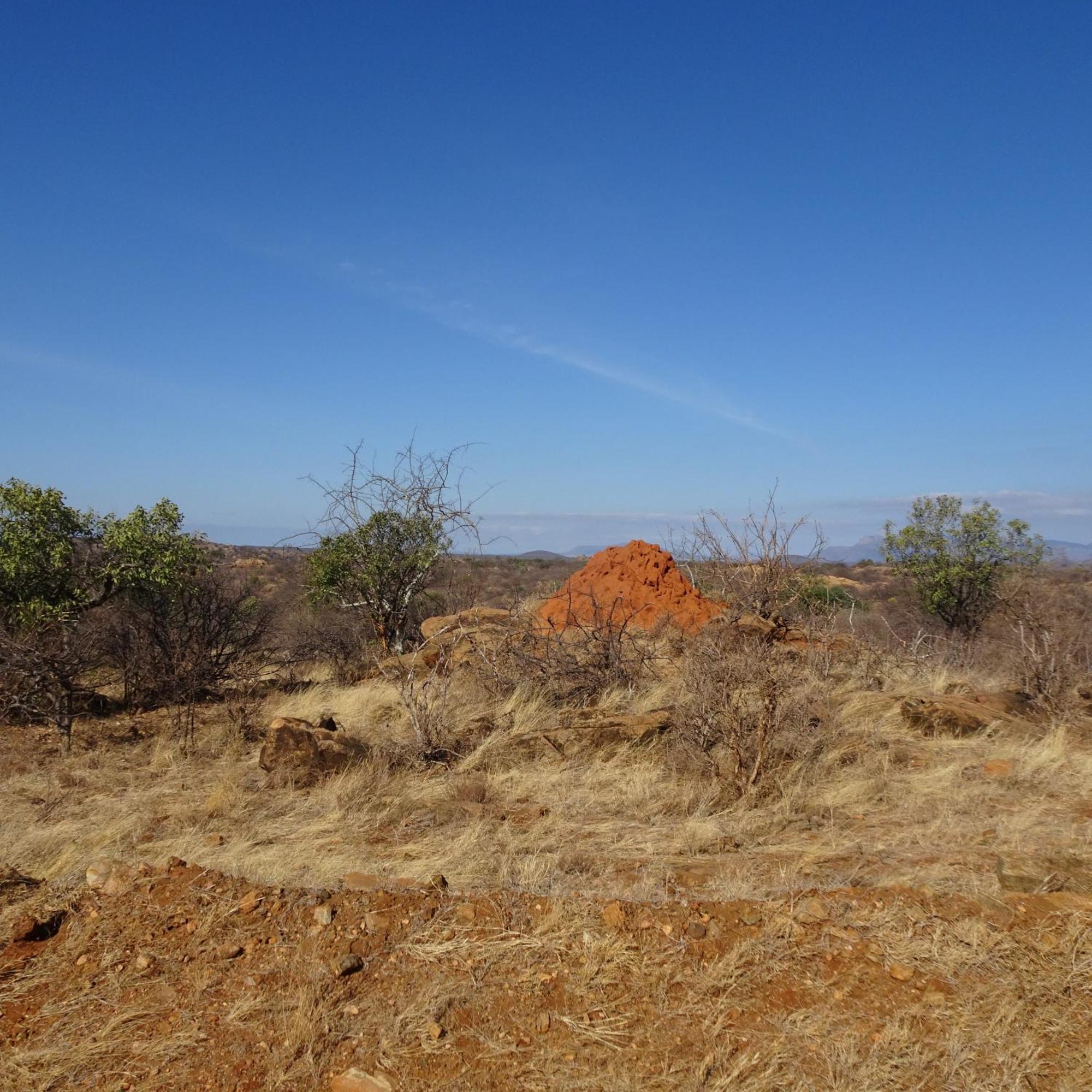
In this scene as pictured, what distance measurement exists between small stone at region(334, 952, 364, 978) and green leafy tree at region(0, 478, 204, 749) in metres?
5.88

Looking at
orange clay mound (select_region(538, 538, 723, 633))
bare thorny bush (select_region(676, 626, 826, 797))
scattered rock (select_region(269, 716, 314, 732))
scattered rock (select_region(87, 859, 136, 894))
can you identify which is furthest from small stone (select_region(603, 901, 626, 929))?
orange clay mound (select_region(538, 538, 723, 633))

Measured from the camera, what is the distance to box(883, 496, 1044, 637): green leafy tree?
53.1 ft

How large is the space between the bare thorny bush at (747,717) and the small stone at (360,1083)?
148 inches

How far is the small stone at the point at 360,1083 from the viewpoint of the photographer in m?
2.95

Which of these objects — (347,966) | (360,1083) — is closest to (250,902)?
(347,966)

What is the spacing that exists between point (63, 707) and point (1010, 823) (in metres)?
9.03

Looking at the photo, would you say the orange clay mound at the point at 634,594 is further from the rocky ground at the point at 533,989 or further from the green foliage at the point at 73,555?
the rocky ground at the point at 533,989

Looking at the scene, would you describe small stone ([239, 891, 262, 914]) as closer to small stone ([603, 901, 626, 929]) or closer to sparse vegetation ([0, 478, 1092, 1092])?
sparse vegetation ([0, 478, 1092, 1092])

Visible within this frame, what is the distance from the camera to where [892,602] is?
71.6 ft

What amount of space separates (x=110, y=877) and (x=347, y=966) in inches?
73.2

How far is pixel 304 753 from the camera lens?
6.82 meters

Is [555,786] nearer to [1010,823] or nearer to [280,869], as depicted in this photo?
[280,869]

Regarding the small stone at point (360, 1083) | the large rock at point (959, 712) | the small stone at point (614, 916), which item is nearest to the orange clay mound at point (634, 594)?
the large rock at point (959, 712)

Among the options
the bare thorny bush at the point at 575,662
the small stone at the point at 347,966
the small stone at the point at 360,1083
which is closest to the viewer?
the small stone at the point at 360,1083
